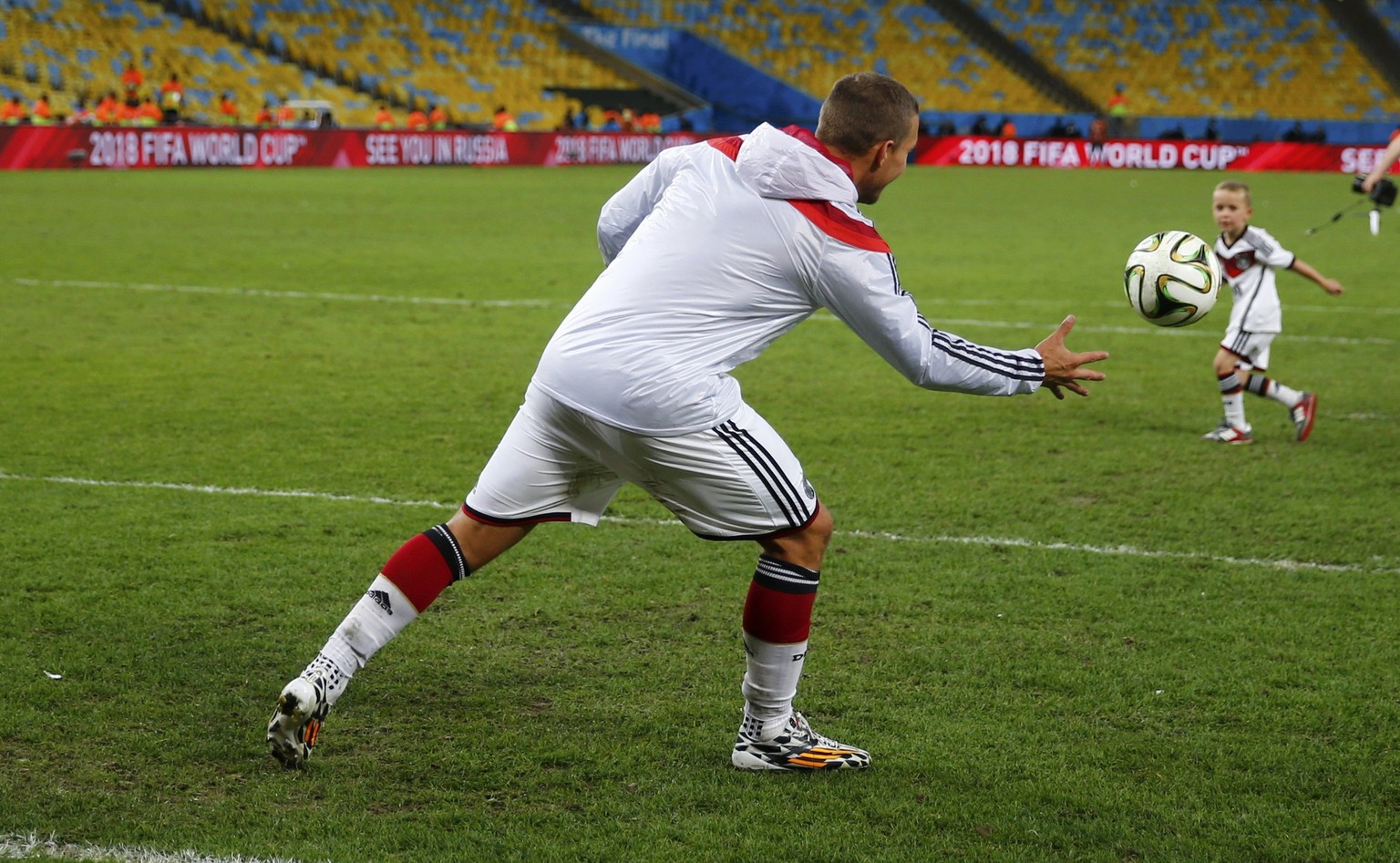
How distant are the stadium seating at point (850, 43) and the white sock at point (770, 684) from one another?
1825 inches

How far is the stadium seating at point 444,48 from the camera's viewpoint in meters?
42.3

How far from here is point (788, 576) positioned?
368cm

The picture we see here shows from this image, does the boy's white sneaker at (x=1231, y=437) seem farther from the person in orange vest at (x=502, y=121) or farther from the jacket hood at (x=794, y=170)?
the person in orange vest at (x=502, y=121)

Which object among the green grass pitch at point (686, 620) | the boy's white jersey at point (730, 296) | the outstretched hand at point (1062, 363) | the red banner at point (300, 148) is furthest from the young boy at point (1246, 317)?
the red banner at point (300, 148)

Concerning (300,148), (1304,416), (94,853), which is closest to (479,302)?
(1304,416)

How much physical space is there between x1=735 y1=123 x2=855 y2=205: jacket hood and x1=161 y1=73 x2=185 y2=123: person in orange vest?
1326 inches

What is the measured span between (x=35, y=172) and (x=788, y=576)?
2695 centimetres

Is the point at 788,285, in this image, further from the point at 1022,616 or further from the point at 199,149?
the point at 199,149

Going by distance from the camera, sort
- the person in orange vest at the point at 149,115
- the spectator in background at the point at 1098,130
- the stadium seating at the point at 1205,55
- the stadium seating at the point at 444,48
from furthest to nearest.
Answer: the stadium seating at the point at 1205,55
the stadium seating at the point at 444,48
the spectator in background at the point at 1098,130
the person in orange vest at the point at 149,115

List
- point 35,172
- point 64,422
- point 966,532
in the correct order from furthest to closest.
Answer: point 35,172, point 64,422, point 966,532

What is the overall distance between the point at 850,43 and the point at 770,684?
163 feet

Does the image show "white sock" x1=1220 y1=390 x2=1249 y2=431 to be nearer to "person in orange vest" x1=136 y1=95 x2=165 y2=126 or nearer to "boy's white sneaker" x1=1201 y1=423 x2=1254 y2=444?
"boy's white sneaker" x1=1201 y1=423 x2=1254 y2=444

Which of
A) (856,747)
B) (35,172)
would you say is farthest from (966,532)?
(35,172)

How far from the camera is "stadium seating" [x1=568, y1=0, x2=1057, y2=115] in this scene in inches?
1948
